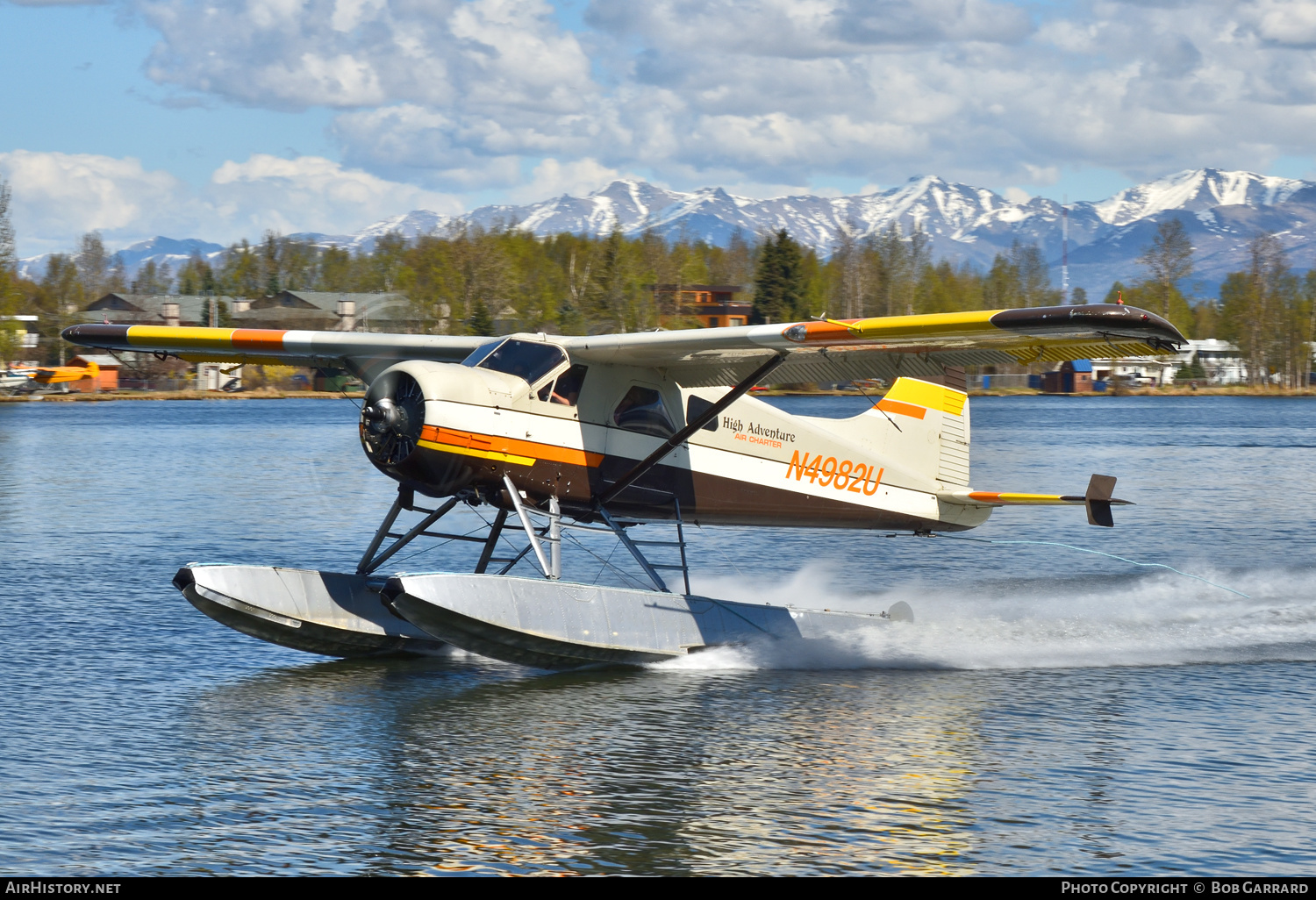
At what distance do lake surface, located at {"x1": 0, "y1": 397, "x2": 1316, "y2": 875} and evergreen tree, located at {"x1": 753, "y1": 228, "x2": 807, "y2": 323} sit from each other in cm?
8030

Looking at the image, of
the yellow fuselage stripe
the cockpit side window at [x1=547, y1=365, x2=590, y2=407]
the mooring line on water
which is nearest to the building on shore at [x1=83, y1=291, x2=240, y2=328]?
the mooring line on water

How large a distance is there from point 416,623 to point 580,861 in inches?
127

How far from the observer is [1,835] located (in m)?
7.11

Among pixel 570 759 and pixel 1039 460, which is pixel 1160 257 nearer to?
pixel 1039 460

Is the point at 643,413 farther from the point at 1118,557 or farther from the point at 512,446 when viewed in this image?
the point at 1118,557

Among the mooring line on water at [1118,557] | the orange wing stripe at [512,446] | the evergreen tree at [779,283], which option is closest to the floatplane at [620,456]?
the orange wing stripe at [512,446]

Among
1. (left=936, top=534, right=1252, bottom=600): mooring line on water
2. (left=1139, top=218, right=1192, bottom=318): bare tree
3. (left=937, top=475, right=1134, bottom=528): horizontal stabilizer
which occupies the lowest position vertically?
(left=936, top=534, right=1252, bottom=600): mooring line on water

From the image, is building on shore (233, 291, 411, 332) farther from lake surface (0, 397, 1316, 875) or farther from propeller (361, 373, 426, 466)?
propeller (361, 373, 426, 466)

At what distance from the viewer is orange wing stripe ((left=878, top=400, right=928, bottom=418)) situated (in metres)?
13.3

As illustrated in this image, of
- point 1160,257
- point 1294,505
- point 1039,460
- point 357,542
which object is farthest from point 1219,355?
point 357,542

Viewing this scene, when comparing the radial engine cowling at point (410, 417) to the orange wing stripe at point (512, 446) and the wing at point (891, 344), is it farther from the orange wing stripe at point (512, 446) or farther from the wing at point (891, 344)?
the wing at point (891, 344)

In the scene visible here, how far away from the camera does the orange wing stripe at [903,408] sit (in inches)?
522

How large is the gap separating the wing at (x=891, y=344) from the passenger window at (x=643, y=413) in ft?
0.85

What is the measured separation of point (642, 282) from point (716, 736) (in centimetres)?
9387
